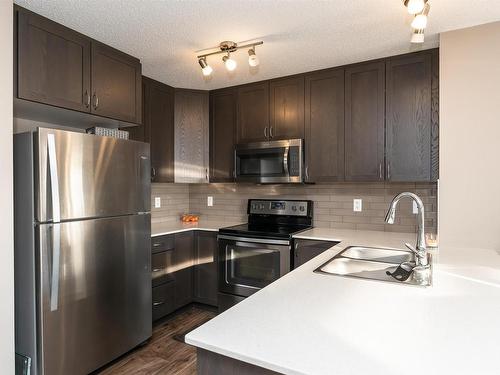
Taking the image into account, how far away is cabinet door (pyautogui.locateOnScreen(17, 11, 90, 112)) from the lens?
1841mm

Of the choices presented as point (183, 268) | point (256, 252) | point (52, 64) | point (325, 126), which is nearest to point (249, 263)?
point (256, 252)

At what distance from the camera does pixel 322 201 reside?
3.13m

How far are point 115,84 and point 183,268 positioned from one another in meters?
1.75

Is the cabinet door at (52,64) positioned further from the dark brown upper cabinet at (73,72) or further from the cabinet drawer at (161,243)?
the cabinet drawer at (161,243)

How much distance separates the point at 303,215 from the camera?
3.12 metres

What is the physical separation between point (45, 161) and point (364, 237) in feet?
7.47

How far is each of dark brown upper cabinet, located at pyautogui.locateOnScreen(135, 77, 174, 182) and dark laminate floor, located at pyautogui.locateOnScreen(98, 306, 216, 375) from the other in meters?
1.39

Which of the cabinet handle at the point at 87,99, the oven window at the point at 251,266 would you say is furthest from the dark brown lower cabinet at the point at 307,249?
the cabinet handle at the point at 87,99

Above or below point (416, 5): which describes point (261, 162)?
below

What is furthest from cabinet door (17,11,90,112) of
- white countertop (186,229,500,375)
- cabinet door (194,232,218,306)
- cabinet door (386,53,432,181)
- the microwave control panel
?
cabinet door (386,53,432,181)

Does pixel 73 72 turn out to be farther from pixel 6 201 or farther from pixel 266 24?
pixel 266 24

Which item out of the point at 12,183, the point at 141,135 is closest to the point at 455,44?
the point at 141,135

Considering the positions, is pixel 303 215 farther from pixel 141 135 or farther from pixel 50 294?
pixel 50 294

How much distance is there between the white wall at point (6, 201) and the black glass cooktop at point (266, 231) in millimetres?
1625
